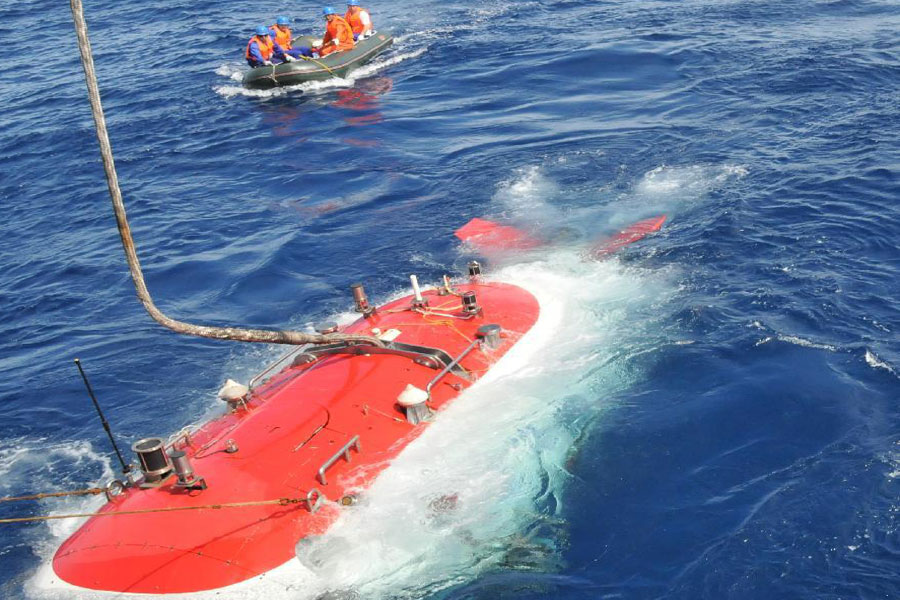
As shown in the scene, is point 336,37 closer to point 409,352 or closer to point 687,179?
point 687,179

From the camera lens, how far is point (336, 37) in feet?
96.1

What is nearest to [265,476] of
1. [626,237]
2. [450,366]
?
[450,366]

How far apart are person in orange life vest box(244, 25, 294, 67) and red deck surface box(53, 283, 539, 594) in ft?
62.8

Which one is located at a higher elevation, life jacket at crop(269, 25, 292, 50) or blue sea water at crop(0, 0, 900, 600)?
life jacket at crop(269, 25, 292, 50)

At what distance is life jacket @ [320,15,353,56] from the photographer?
95.9 ft

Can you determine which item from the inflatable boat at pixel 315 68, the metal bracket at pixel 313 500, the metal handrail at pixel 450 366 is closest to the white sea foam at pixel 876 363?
the metal handrail at pixel 450 366

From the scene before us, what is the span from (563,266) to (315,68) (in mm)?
16028

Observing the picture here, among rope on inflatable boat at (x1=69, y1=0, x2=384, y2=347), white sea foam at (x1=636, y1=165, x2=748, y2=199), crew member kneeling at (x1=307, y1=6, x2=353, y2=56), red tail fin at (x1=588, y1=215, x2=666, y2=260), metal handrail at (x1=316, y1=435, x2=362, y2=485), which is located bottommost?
red tail fin at (x1=588, y1=215, x2=666, y2=260)

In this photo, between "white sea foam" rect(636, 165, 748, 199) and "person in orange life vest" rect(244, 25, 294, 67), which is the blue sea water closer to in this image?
"white sea foam" rect(636, 165, 748, 199)

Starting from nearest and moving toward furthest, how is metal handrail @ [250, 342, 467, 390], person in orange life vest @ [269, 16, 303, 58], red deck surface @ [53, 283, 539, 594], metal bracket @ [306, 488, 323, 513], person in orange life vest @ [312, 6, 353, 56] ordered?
red deck surface @ [53, 283, 539, 594] < metal bracket @ [306, 488, 323, 513] < metal handrail @ [250, 342, 467, 390] < person in orange life vest @ [269, 16, 303, 58] < person in orange life vest @ [312, 6, 353, 56]

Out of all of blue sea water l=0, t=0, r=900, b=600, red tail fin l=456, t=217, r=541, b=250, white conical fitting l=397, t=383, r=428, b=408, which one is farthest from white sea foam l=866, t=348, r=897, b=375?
red tail fin l=456, t=217, r=541, b=250

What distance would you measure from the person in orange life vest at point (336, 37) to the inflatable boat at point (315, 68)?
1.30ft

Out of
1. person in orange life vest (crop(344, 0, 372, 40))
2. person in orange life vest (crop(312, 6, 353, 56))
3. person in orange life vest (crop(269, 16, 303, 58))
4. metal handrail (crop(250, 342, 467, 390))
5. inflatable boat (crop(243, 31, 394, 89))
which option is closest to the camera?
metal handrail (crop(250, 342, 467, 390))

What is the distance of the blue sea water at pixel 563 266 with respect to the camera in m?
9.30
